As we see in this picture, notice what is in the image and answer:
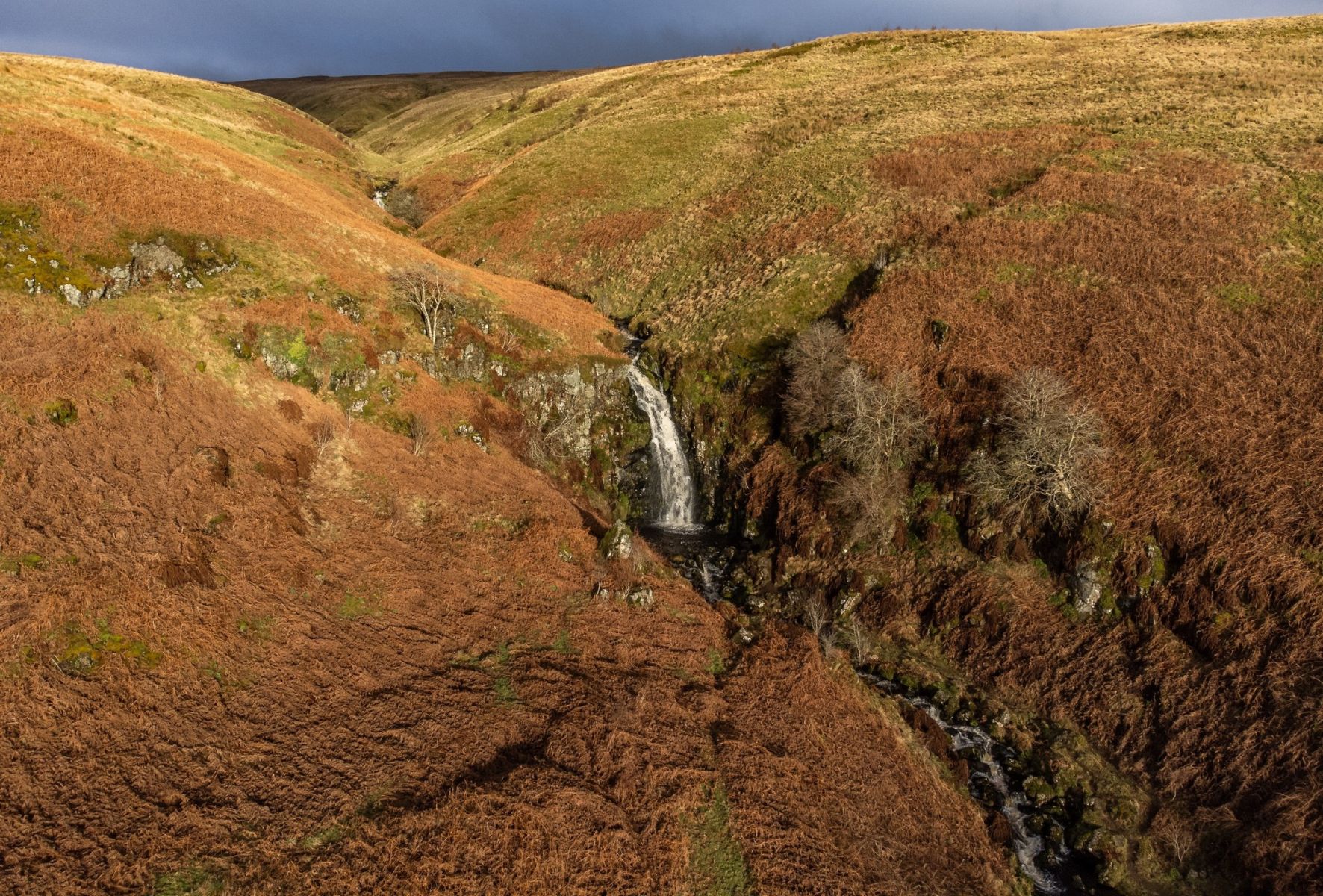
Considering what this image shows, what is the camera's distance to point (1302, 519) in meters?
21.6

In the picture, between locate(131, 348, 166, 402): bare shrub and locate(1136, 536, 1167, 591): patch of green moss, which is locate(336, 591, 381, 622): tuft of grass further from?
locate(1136, 536, 1167, 591): patch of green moss

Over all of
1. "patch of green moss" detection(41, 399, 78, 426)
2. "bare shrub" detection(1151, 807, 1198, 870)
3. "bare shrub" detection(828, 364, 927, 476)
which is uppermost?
"patch of green moss" detection(41, 399, 78, 426)

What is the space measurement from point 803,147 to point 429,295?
41996 millimetres

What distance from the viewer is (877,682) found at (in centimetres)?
2484

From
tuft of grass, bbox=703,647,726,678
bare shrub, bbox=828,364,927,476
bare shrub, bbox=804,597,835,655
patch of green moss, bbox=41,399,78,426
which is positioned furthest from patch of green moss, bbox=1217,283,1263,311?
patch of green moss, bbox=41,399,78,426

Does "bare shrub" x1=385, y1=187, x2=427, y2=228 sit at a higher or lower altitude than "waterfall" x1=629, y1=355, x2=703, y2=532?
higher

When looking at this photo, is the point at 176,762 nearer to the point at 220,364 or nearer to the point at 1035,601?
the point at 220,364

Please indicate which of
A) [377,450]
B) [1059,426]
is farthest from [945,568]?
→ [377,450]

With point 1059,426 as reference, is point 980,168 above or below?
above

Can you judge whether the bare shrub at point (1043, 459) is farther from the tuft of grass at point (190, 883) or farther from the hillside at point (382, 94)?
the hillside at point (382, 94)

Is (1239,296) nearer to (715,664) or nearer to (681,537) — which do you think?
(681,537)

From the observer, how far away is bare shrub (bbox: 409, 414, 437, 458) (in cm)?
2970

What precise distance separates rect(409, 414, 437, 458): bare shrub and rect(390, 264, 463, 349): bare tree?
5.93m

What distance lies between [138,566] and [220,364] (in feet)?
42.4
